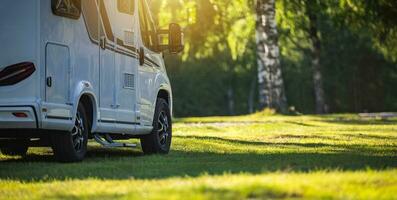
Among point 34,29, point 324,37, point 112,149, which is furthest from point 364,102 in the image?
point 34,29

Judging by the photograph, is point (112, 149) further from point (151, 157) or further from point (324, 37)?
point (324, 37)

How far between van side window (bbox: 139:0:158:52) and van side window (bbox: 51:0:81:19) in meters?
2.40

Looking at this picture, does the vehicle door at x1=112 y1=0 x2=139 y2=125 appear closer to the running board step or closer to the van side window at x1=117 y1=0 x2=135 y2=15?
the van side window at x1=117 y1=0 x2=135 y2=15

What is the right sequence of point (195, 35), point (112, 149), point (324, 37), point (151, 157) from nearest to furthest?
point (151, 157), point (112, 149), point (195, 35), point (324, 37)

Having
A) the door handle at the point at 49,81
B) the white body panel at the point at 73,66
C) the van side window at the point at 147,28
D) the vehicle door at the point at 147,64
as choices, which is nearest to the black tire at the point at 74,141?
the white body panel at the point at 73,66

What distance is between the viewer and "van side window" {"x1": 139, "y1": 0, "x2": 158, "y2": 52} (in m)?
15.5

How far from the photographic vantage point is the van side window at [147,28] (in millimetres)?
15477

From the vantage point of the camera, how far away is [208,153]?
15023 millimetres

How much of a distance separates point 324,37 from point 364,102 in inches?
1002

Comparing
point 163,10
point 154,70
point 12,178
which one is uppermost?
point 163,10

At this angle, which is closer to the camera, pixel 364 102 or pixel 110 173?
pixel 110 173

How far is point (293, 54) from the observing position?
69.0m

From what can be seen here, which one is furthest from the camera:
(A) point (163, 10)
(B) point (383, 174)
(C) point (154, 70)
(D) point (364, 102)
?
(D) point (364, 102)

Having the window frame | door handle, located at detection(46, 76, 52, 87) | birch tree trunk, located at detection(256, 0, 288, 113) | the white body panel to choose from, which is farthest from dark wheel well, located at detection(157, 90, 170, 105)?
birch tree trunk, located at detection(256, 0, 288, 113)
